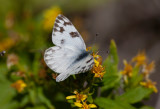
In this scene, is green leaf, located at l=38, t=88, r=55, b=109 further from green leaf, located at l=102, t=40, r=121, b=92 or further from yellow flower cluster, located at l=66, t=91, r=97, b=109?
green leaf, located at l=102, t=40, r=121, b=92

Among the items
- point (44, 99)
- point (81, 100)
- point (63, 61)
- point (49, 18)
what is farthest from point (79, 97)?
point (49, 18)

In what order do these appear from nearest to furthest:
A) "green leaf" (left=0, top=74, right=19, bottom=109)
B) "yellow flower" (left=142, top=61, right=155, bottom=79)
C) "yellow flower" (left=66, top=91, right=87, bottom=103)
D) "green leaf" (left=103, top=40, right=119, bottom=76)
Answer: "yellow flower" (left=66, top=91, right=87, bottom=103) < "green leaf" (left=103, top=40, right=119, bottom=76) < "yellow flower" (left=142, top=61, right=155, bottom=79) < "green leaf" (left=0, top=74, right=19, bottom=109)

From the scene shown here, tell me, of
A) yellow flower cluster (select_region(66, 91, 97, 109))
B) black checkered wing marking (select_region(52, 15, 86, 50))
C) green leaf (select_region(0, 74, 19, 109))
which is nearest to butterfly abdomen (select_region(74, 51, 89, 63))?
black checkered wing marking (select_region(52, 15, 86, 50))

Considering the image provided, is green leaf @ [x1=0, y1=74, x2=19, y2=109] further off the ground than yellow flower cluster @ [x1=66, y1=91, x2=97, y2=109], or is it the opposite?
green leaf @ [x1=0, y1=74, x2=19, y2=109]

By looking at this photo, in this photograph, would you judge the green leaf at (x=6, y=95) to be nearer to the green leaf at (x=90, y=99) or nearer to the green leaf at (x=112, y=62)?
the green leaf at (x=90, y=99)

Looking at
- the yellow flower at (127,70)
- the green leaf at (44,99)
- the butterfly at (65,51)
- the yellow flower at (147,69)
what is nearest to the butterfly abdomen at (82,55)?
the butterfly at (65,51)

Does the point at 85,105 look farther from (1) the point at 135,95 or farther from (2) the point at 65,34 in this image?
(2) the point at 65,34

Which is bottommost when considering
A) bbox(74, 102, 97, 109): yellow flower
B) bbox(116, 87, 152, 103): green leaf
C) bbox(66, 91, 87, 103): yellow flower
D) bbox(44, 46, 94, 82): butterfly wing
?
bbox(116, 87, 152, 103): green leaf
